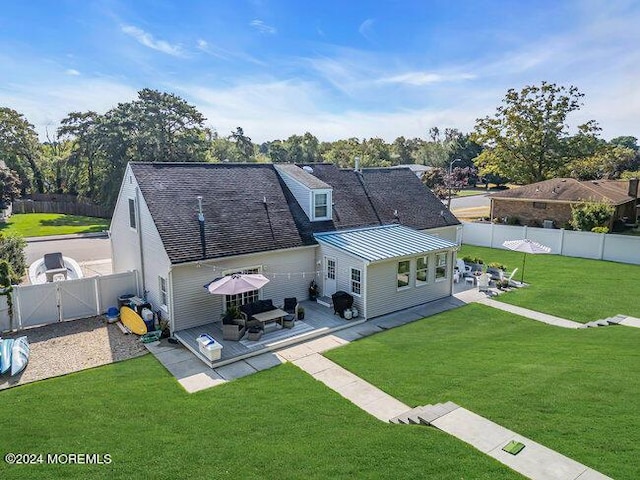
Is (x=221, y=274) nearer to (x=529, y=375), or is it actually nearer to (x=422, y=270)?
(x=422, y=270)

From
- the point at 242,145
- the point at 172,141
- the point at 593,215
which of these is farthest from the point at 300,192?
the point at 242,145

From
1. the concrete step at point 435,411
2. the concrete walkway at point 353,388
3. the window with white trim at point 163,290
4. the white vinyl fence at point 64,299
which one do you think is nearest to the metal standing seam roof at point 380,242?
the concrete walkway at point 353,388

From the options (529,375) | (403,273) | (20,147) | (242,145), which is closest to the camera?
(529,375)

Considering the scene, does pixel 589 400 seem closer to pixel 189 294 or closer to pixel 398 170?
pixel 189 294

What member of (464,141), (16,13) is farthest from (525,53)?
(464,141)

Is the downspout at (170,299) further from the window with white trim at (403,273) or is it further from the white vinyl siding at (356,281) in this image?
the window with white trim at (403,273)

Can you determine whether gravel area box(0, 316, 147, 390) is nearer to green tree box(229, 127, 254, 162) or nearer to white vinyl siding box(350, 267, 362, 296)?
Answer: white vinyl siding box(350, 267, 362, 296)

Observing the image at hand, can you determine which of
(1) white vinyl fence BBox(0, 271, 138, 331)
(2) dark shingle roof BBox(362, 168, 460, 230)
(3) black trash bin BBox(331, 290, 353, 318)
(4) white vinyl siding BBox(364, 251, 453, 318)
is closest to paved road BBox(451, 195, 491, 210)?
(2) dark shingle roof BBox(362, 168, 460, 230)
